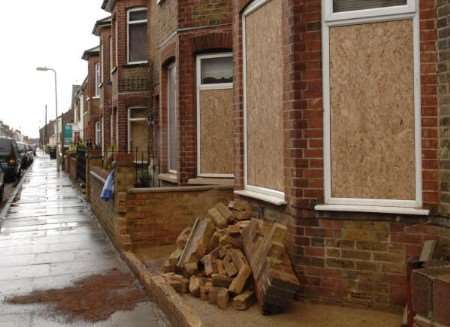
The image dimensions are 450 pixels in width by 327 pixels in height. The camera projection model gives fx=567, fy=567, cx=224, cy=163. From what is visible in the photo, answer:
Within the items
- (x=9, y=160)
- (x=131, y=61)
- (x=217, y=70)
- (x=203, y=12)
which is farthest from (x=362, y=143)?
(x=9, y=160)

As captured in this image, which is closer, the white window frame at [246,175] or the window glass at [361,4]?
the window glass at [361,4]

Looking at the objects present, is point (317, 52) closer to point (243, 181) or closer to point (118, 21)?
point (243, 181)

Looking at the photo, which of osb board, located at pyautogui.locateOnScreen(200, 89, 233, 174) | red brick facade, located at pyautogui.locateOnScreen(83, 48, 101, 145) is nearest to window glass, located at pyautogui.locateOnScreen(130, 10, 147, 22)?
osb board, located at pyautogui.locateOnScreen(200, 89, 233, 174)

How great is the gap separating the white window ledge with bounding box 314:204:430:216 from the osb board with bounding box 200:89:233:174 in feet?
15.2

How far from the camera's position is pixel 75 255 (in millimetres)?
9453

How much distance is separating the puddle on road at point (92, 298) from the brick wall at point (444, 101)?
11.7 feet

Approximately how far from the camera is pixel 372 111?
528 cm

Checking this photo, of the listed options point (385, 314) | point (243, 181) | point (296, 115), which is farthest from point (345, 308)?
point (243, 181)

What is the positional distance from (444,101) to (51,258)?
6.82 m

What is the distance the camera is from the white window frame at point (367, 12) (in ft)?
16.7

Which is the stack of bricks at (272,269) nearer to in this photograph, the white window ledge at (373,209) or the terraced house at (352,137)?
the terraced house at (352,137)

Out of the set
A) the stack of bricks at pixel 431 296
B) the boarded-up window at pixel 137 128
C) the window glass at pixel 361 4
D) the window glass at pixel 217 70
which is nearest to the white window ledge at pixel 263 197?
the window glass at pixel 361 4

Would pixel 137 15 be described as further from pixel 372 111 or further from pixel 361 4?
pixel 372 111

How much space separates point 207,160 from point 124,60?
27.9 feet
